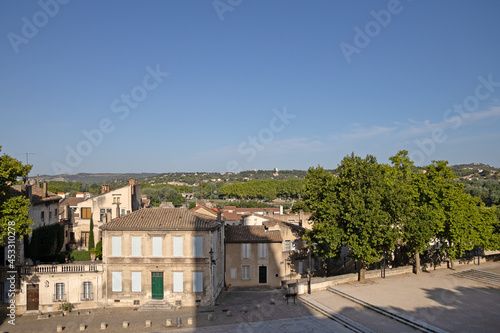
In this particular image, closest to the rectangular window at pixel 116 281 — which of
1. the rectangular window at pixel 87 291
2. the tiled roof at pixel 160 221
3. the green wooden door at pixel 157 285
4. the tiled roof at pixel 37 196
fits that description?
the rectangular window at pixel 87 291

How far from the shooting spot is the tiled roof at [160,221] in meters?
30.1

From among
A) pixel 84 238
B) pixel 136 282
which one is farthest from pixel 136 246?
pixel 84 238

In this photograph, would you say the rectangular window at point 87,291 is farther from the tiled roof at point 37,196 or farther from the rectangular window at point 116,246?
the tiled roof at point 37,196

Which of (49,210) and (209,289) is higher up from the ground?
(49,210)

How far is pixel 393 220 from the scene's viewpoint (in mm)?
31781

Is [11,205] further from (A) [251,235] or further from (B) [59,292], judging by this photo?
(A) [251,235]

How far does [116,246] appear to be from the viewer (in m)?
30.3

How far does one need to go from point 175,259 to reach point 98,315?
674 cm

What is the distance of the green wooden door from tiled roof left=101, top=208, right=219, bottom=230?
3.75m

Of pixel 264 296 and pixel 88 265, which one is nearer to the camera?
pixel 88 265

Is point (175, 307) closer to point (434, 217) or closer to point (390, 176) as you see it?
point (390, 176)

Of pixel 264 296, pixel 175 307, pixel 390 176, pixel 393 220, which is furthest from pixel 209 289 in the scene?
pixel 390 176

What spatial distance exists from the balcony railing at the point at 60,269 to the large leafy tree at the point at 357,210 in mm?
18281

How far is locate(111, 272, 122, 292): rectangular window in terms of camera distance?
98.5ft
